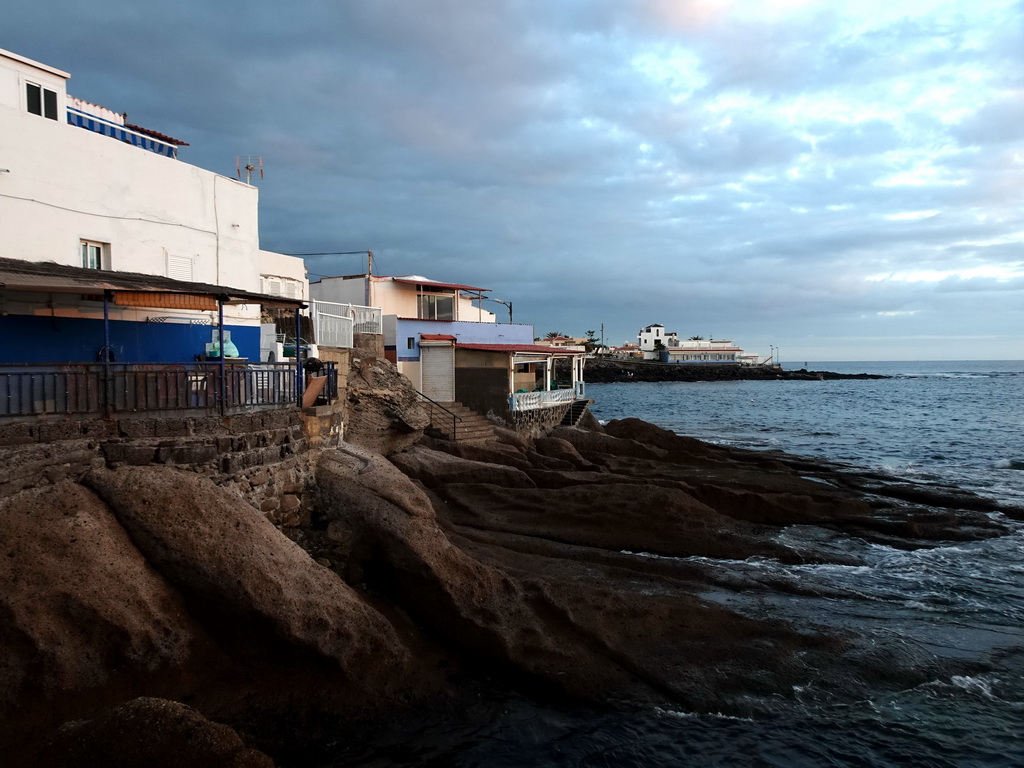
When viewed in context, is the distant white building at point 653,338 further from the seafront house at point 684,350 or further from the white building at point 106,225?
the white building at point 106,225

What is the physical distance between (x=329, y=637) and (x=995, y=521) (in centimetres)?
1851

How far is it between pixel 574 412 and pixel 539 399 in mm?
4616

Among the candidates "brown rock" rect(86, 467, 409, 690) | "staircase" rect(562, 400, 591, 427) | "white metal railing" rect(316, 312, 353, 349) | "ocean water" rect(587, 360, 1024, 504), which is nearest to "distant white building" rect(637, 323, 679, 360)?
"ocean water" rect(587, 360, 1024, 504)

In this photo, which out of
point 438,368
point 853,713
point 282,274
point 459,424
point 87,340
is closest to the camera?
point 853,713

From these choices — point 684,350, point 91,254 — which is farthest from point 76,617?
point 684,350

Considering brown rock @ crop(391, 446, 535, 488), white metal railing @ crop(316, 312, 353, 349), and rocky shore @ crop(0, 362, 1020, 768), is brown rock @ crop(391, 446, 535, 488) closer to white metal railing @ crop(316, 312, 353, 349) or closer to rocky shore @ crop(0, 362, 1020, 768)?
rocky shore @ crop(0, 362, 1020, 768)

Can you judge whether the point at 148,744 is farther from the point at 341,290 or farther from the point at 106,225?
the point at 341,290

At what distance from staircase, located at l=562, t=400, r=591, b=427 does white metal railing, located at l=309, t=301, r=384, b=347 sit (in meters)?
11.7

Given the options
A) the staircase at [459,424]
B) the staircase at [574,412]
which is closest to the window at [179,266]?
the staircase at [459,424]

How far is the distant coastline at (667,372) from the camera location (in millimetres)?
114875

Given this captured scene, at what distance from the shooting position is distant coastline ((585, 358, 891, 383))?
115 m

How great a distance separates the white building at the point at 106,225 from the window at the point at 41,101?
2 cm

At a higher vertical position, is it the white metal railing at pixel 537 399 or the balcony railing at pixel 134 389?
the balcony railing at pixel 134 389

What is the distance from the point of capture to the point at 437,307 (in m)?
34.2
